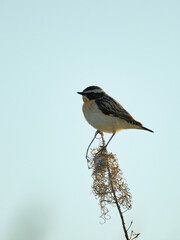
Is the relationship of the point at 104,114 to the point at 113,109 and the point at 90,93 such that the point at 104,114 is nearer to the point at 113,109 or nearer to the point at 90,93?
the point at 113,109

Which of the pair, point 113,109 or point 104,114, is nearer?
point 104,114

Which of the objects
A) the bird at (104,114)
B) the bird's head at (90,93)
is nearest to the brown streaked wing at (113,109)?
the bird at (104,114)

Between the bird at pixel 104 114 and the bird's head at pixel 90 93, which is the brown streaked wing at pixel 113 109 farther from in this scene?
the bird's head at pixel 90 93

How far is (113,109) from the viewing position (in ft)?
27.5

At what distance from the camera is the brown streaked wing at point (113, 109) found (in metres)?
8.31

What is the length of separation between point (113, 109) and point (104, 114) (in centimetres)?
28

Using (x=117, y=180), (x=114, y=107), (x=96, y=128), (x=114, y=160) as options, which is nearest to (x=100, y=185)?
(x=117, y=180)

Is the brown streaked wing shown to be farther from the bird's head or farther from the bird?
the bird's head

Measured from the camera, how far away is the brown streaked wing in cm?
831

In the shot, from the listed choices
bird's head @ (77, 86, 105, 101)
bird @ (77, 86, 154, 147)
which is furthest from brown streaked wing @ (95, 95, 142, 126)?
bird's head @ (77, 86, 105, 101)

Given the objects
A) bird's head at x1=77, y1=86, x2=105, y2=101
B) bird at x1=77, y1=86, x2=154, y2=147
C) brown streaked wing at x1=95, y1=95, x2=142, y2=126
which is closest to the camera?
bird at x1=77, y1=86, x2=154, y2=147

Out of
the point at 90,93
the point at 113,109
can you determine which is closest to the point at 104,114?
the point at 113,109

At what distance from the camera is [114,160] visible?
588 cm

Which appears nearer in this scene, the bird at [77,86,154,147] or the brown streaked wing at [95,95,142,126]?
the bird at [77,86,154,147]
